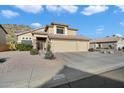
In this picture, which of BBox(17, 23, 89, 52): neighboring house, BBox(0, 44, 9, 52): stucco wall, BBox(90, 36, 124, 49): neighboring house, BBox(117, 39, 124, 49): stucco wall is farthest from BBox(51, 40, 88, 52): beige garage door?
BBox(117, 39, 124, 49): stucco wall

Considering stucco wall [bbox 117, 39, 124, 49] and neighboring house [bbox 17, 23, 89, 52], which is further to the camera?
stucco wall [bbox 117, 39, 124, 49]

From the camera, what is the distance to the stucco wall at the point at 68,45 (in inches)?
938

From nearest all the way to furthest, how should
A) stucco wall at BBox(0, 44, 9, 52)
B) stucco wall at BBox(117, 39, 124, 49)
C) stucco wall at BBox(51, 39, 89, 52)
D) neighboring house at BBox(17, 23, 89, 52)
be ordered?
stucco wall at BBox(51, 39, 89, 52), neighboring house at BBox(17, 23, 89, 52), stucco wall at BBox(0, 44, 9, 52), stucco wall at BBox(117, 39, 124, 49)

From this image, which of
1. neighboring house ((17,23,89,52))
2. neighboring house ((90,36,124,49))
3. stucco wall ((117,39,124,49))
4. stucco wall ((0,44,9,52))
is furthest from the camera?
stucco wall ((117,39,124,49))

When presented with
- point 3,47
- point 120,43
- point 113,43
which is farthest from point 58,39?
point 120,43

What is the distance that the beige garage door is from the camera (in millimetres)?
23828

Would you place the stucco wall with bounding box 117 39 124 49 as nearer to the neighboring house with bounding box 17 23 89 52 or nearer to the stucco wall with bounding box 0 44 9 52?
the neighboring house with bounding box 17 23 89 52

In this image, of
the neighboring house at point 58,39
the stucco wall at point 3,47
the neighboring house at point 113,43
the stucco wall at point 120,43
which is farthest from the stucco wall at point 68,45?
the stucco wall at point 120,43

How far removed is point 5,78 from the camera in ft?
26.7

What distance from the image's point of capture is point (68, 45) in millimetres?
25484
